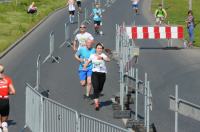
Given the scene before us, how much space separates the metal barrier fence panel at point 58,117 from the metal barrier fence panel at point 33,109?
0.75 feet

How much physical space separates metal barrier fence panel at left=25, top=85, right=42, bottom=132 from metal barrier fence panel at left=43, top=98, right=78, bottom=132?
0.23 metres

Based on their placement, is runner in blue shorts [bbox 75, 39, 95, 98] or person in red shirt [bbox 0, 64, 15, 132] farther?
runner in blue shorts [bbox 75, 39, 95, 98]

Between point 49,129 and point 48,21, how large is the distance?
1221 inches

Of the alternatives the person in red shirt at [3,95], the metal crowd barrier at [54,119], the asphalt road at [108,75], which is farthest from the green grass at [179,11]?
the metal crowd barrier at [54,119]

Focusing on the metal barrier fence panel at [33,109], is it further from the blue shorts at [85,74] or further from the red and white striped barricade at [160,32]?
the red and white striped barricade at [160,32]

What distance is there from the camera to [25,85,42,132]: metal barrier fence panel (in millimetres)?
13312

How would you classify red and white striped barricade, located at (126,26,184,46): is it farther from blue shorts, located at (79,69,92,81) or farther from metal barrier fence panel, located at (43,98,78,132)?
metal barrier fence panel, located at (43,98,78,132)

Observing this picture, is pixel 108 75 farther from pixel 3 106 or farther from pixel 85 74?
pixel 3 106

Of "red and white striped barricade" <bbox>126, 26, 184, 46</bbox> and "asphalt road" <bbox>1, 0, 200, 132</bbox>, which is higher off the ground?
"red and white striped barricade" <bbox>126, 26, 184, 46</bbox>

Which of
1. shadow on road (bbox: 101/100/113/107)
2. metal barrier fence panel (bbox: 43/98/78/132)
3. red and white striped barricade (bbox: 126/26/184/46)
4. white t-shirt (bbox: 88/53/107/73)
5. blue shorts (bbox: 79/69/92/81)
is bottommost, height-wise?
shadow on road (bbox: 101/100/113/107)

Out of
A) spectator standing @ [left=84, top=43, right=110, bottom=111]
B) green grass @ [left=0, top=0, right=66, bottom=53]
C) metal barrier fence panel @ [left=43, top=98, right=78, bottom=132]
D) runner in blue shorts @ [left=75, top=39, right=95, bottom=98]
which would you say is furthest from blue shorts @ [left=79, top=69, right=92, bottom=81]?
green grass @ [left=0, top=0, right=66, bottom=53]

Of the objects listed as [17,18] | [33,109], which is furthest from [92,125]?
[17,18]

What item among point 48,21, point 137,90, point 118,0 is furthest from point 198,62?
point 118,0

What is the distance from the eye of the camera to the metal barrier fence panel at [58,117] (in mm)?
11961
